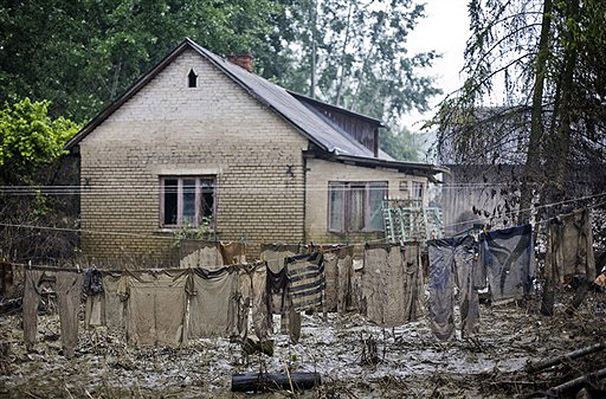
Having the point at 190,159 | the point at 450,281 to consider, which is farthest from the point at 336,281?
the point at 190,159

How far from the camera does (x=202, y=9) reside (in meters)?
29.3

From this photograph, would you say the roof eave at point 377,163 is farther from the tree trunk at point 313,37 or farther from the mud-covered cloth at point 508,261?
the tree trunk at point 313,37

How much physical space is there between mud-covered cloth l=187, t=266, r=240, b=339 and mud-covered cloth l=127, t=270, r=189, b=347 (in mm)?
156

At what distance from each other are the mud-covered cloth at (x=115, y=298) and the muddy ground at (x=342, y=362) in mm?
817

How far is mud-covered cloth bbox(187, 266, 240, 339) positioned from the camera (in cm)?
962

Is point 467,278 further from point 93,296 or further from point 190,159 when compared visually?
point 190,159

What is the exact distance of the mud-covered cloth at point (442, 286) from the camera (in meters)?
10.2

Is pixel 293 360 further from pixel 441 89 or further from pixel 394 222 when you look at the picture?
pixel 441 89

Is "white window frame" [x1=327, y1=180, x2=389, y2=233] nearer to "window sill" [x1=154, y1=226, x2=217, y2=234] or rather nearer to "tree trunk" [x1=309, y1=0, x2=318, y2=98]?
"window sill" [x1=154, y1=226, x2=217, y2=234]

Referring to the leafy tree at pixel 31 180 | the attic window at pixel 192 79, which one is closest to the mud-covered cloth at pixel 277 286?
the leafy tree at pixel 31 180

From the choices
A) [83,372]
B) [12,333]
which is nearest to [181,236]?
[12,333]

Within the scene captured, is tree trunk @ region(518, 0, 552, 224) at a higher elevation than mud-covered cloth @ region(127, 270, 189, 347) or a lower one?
higher

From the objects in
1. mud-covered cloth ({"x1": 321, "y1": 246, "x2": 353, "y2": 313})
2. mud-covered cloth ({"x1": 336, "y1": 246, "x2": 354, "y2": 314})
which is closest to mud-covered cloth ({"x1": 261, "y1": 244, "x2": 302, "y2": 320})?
mud-covered cloth ({"x1": 321, "y1": 246, "x2": 353, "y2": 313})

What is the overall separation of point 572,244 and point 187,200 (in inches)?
455
